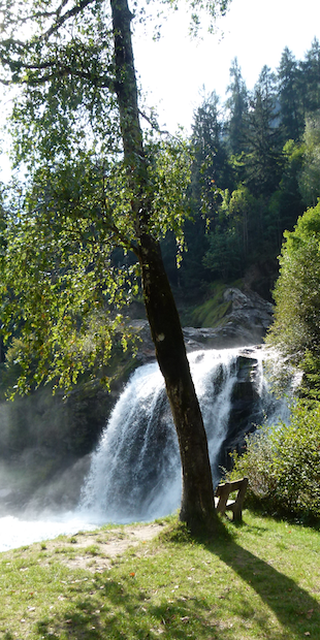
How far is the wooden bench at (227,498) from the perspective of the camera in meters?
8.30

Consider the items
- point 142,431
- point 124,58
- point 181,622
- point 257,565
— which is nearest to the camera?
point 181,622

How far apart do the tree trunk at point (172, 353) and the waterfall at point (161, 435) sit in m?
8.52

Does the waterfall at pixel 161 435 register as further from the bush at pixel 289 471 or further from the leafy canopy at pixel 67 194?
the leafy canopy at pixel 67 194

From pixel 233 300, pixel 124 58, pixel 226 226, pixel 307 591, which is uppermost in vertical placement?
pixel 226 226

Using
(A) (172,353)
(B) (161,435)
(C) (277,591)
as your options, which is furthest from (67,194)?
(B) (161,435)

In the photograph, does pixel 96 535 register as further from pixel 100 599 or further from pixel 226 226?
pixel 226 226

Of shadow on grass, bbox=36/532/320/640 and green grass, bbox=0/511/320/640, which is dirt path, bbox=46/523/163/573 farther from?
shadow on grass, bbox=36/532/320/640

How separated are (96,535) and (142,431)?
400 inches

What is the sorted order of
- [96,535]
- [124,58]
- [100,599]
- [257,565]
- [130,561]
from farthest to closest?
[96,535], [124,58], [130,561], [257,565], [100,599]

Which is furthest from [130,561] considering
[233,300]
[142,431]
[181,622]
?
[233,300]

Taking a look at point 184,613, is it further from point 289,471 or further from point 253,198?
point 253,198

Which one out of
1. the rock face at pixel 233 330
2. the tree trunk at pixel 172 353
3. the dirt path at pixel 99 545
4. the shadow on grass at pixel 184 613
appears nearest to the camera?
the shadow on grass at pixel 184 613

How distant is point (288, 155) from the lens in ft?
148

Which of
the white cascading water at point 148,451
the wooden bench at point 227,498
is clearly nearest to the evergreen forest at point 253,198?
the white cascading water at point 148,451
